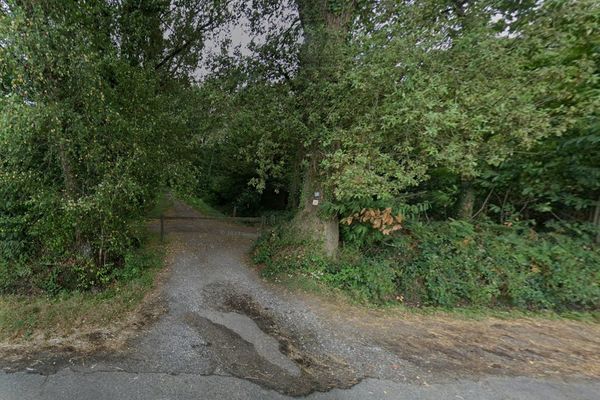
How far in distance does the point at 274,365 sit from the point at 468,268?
176 inches

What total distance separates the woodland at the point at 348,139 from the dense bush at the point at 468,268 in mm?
30

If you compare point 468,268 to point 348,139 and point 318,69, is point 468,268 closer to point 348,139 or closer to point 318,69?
point 348,139

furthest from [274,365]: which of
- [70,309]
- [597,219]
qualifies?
[597,219]

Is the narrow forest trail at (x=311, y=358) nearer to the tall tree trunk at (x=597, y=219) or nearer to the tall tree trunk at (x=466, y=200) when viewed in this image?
the tall tree trunk at (x=597, y=219)

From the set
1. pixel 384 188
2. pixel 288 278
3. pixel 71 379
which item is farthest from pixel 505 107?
pixel 71 379

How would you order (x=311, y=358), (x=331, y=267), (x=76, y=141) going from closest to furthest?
(x=311, y=358)
(x=76, y=141)
(x=331, y=267)

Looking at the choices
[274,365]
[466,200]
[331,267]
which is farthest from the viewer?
[466,200]

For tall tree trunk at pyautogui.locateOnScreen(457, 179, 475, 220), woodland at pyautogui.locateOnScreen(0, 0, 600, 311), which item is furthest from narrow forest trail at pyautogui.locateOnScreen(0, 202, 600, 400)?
tall tree trunk at pyautogui.locateOnScreen(457, 179, 475, 220)

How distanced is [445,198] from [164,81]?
8427 millimetres

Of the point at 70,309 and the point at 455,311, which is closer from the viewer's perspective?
the point at 70,309

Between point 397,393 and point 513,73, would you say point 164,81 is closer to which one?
point 513,73

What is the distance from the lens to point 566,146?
6.12m

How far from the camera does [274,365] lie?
11.5 ft

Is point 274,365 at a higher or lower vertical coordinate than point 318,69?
lower
